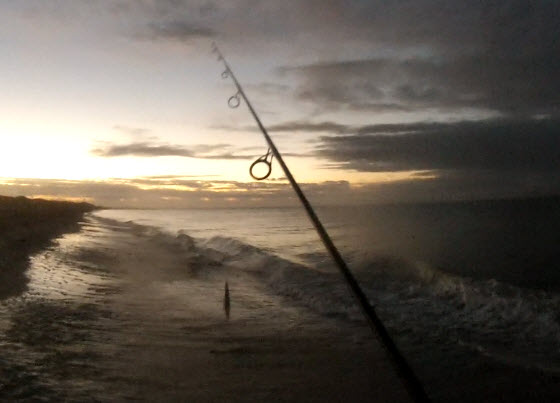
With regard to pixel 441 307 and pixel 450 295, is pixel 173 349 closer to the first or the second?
pixel 441 307

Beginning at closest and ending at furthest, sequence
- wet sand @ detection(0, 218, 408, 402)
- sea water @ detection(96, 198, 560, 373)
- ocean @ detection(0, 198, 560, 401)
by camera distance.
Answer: wet sand @ detection(0, 218, 408, 402) < ocean @ detection(0, 198, 560, 401) < sea water @ detection(96, 198, 560, 373)

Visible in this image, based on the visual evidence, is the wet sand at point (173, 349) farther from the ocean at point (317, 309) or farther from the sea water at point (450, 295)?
the sea water at point (450, 295)

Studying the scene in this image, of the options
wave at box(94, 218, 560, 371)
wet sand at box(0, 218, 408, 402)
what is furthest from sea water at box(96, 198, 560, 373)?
wet sand at box(0, 218, 408, 402)

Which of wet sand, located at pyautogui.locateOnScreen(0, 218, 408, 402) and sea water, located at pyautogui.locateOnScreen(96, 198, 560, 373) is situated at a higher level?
wet sand, located at pyautogui.locateOnScreen(0, 218, 408, 402)

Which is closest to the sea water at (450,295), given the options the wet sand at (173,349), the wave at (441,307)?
the wave at (441,307)

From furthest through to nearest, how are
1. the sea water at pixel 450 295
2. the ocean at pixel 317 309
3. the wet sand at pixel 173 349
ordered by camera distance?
1. the sea water at pixel 450 295
2. the ocean at pixel 317 309
3. the wet sand at pixel 173 349

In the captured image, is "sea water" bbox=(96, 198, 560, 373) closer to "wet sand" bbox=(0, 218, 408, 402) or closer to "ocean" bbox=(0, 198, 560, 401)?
"ocean" bbox=(0, 198, 560, 401)

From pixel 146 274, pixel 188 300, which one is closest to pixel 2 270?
pixel 146 274

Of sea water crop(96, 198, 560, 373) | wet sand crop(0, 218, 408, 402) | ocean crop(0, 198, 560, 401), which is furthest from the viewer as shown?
sea water crop(96, 198, 560, 373)

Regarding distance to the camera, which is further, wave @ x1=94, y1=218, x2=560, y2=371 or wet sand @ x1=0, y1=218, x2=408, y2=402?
wave @ x1=94, y1=218, x2=560, y2=371

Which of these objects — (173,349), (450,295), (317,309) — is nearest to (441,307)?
(450,295)

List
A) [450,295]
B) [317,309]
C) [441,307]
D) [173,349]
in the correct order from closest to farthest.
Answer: [173,349] → [317,309] → [441,307] → [450,295]

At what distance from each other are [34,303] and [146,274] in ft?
21.2

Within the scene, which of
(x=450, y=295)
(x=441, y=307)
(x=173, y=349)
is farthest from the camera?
(x=450, y=295)
